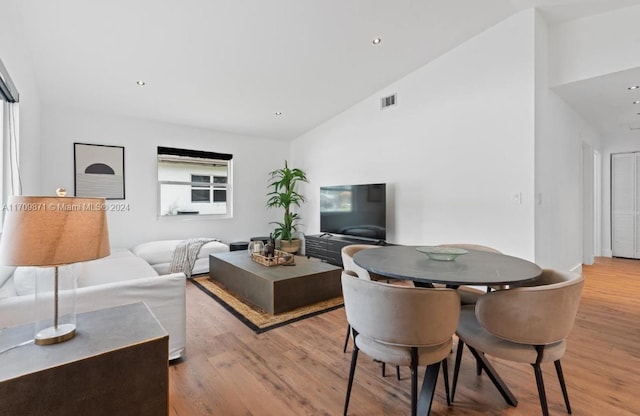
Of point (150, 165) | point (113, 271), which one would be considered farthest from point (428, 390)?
point (150, 165)

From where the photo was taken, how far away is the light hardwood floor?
1.64 metres

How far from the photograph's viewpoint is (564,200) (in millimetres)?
3928

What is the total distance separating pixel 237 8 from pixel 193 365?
2.95m

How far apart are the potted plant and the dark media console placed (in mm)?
617

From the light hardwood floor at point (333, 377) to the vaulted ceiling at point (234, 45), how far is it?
2793 millimetres

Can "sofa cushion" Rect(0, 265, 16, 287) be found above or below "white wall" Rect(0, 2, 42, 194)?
below

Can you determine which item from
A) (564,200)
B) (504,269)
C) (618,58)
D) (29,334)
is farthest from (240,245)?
(618,58)

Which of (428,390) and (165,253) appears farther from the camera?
(165,253)

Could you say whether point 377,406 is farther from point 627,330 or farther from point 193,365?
point 627,330

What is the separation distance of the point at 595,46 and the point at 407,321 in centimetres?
377

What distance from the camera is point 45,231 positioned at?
107 centimetres

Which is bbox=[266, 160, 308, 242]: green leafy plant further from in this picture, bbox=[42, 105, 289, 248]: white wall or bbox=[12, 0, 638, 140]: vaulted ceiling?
bbox=[12, 0, 638, 140]: vaulted ceiling

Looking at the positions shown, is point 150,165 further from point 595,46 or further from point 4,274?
point 595,46

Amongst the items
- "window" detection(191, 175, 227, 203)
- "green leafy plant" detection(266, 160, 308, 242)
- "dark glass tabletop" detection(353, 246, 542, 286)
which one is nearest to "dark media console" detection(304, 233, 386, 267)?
"green leafy plant" detection(266, 160, 308, 242)
